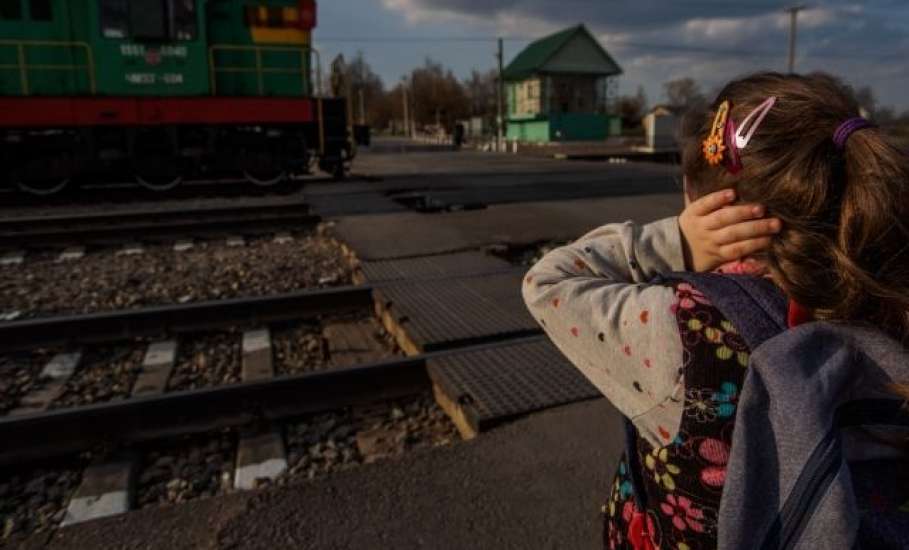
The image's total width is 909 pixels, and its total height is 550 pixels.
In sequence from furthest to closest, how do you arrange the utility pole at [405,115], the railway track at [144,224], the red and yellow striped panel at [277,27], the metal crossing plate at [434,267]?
1. the utility pole at [405,115]
2. the red and yellow striped panel at [277,27]
3. the railway track at [144,224]
4. the metal crossing plate at [434,267]

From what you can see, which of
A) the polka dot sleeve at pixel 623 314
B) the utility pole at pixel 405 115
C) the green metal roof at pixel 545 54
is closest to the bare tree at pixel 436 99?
the utility pole at pixel 405 115

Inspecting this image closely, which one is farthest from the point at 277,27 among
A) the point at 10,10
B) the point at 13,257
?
the point at 13,257

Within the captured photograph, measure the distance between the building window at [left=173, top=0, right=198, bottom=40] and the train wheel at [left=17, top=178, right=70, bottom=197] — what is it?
3193 mm

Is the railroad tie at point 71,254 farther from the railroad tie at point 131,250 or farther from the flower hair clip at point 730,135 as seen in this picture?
the flower hair clip at point 730,135

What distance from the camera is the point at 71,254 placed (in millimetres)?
7066

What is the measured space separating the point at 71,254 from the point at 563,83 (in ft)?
138

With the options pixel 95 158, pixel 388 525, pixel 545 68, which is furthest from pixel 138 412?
pixel 545 68

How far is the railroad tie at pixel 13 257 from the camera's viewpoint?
6730mm

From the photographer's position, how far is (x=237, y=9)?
12.2 m

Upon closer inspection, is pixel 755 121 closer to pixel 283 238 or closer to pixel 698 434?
pixel 698 434

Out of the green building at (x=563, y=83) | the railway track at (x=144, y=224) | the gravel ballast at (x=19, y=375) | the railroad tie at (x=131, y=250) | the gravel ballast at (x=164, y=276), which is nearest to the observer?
the gravel ballast at (x=19, y=375)

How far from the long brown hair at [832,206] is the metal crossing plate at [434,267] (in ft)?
15.2

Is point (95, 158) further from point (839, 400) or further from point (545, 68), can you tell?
point (545, 68)

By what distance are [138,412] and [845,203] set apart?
3145 mm
